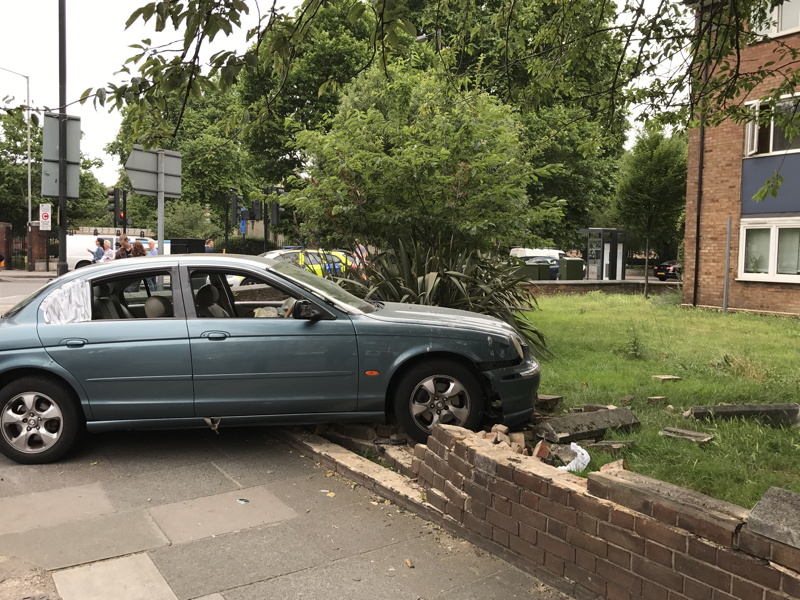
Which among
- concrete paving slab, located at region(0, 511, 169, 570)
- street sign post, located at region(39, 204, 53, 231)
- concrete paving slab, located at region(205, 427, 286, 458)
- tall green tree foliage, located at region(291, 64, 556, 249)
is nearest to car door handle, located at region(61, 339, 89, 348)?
concrete paving slab, located at region(205, 427, 286, 458)

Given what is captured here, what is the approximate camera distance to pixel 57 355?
5094mm

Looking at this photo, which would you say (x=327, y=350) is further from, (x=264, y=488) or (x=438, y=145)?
(x=438, y=145)

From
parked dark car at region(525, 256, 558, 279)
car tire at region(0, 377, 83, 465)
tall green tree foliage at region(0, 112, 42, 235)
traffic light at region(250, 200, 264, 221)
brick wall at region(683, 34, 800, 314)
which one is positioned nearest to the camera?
car tire at region(0, 377, 83, 465)

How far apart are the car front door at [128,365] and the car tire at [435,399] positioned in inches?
64.8

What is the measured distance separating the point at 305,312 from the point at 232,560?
207 cm

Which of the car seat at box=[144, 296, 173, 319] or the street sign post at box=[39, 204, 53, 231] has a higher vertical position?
the street sign post at box=[39, 204, 53, 231]

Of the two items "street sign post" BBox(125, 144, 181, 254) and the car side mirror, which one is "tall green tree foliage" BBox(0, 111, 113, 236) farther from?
the car side mirror

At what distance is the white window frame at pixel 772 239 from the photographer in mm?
15294

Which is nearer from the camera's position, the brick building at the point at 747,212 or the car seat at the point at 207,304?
the car seat at the point at 207,304

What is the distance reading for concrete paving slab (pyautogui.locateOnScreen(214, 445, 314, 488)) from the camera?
484 cm

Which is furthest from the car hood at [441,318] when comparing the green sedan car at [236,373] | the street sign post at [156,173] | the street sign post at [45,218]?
the street sign post at [45,218]

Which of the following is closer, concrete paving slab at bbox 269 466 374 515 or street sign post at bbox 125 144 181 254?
concrete paving slab at bbox 269 466 374 515

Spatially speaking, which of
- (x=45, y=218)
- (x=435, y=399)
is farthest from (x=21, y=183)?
(x=435, y=399)

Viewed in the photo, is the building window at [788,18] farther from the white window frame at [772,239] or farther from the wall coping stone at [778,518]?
the wall coping stone at [778,518]
